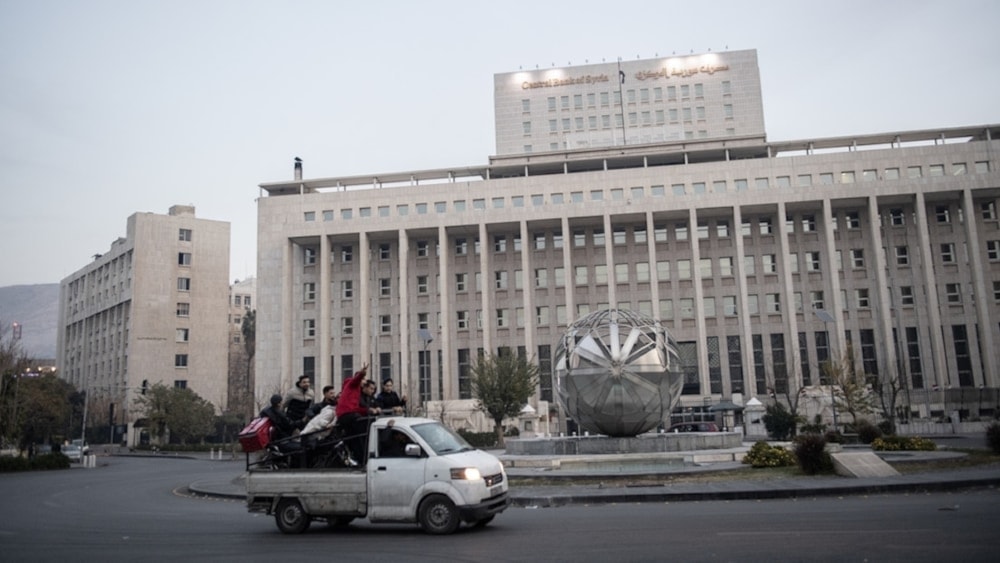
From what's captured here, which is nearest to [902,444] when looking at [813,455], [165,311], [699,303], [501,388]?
[813,455]

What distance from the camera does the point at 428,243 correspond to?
72438 millimetres

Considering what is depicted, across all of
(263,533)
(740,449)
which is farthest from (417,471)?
(740,449)

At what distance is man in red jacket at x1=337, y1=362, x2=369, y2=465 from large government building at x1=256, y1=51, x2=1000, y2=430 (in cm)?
4833

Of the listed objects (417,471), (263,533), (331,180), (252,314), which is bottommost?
(263,533)

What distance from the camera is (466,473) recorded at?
1155 centimetres

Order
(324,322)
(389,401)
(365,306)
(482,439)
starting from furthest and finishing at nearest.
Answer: (324,322) → (365,306) → (482,439) → (389,401)

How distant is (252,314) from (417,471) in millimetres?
94071

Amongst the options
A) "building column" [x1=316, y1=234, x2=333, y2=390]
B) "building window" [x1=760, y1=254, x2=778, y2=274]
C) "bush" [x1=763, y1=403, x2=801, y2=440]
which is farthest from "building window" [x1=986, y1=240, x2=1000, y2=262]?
"building column" [x1=316, y1=234, x2=333, y2=390]

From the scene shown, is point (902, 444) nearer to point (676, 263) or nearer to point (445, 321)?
point (676, 263)

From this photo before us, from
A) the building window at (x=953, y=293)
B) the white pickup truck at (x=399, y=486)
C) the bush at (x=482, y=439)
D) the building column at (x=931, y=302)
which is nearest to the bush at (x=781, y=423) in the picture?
the bush at (x=482, y=439)

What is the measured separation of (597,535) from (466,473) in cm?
213

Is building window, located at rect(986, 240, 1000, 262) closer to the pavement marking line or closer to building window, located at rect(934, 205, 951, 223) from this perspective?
building window, located at rect(934, 205, 951, 223)

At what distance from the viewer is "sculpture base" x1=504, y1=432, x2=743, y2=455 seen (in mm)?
24094

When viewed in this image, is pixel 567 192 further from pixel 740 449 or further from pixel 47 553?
pixel 47 553
